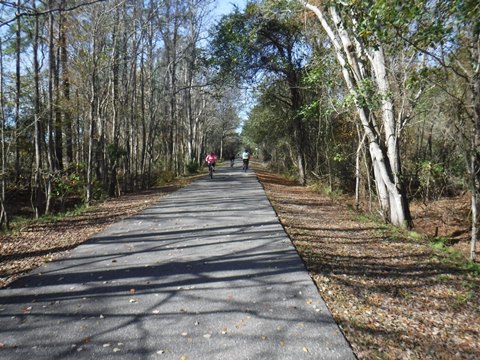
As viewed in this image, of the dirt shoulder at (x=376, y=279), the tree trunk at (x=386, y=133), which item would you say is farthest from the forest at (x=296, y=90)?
the dirt shoulder at (x=376, y=279)

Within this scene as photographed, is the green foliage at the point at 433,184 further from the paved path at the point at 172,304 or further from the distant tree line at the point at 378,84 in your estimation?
the paved path at the point at 172,304

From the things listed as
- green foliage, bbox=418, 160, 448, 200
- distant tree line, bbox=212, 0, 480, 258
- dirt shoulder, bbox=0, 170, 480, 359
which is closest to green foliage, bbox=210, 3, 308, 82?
distant tree line, bbox=212, 0, 480, 258

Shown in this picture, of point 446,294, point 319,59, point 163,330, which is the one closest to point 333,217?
point 319,59

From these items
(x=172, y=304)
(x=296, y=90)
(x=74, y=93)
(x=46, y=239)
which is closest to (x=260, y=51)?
(x=296, y=90)

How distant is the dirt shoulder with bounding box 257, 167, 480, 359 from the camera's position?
11.9 ft

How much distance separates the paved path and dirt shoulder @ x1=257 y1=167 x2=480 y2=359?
29 cm

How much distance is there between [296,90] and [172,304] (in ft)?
64.1

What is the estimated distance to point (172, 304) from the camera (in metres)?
4.49

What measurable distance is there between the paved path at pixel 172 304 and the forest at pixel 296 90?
4.11m

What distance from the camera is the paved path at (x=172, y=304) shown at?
3520 millimetres

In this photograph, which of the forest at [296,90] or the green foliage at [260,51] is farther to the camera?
the green foliage at [260,51]

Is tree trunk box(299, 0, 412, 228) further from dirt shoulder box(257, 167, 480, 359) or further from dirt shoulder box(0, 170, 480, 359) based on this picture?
dirt shoulder box(257, 167, 480, 359)

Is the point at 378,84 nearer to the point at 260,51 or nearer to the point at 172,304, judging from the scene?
the point at 172,304

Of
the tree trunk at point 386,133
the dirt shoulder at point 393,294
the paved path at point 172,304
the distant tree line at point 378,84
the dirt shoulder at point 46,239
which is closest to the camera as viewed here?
the paved path at point 172,304
